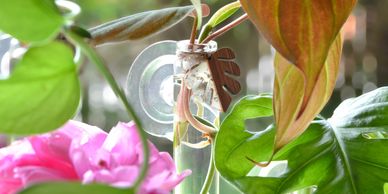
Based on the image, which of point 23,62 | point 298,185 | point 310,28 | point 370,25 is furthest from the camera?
point 370,25

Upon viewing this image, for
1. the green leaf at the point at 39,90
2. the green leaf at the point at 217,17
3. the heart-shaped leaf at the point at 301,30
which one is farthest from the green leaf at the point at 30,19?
the green leaf at the point at 217,17

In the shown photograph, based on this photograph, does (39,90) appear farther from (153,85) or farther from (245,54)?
(245,54)

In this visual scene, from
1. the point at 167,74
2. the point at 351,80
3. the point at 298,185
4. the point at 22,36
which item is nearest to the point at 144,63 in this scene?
the point at 167,74

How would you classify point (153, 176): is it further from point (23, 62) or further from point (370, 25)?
point (370, 25)

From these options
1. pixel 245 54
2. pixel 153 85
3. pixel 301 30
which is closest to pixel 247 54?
pixel 245 54

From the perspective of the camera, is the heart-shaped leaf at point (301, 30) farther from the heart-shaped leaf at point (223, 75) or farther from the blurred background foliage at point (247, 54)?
the blurred background foliage at point (247, 54)

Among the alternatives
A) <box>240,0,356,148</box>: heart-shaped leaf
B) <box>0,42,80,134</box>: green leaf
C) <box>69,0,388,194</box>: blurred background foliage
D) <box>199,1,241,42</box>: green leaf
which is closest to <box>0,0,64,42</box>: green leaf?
<box>0,42,80,134</box>: green leaf

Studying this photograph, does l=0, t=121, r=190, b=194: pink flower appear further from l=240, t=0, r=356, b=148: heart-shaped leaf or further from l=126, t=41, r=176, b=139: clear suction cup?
l=126, t=41, r=176, b=139: clear suction cup
